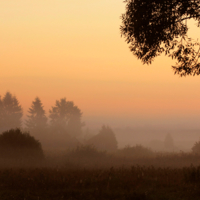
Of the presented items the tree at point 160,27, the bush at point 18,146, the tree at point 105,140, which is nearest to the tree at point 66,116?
the tree at point 105,140

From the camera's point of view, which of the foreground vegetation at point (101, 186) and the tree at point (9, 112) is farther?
the tree at point (9, 112)

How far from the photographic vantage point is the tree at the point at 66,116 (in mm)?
56594

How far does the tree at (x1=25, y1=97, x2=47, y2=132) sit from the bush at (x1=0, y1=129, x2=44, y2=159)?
34526mm

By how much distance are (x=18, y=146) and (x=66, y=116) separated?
37.9 metres

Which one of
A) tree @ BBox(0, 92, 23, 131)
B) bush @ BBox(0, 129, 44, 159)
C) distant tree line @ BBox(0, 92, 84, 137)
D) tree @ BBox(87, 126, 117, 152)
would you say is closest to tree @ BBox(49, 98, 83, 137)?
distant tree line @ BBox(0, 92, 84, 137)

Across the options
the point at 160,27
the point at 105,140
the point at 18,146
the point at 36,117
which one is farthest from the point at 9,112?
the point at 160,27

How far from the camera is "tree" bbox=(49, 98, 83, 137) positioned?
5659 cm

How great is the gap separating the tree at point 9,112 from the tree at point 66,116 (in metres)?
7.65

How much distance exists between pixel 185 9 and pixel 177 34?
1271mm

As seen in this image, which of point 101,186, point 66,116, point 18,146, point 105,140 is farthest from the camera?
point 66,116

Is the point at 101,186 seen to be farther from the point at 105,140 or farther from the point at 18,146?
the point at 105,140

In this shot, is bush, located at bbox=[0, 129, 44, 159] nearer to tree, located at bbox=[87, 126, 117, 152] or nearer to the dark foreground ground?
the dark foreground ground

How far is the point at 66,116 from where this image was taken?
5719cm

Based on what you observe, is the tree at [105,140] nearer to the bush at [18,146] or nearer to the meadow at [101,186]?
the bush at [18,146]
